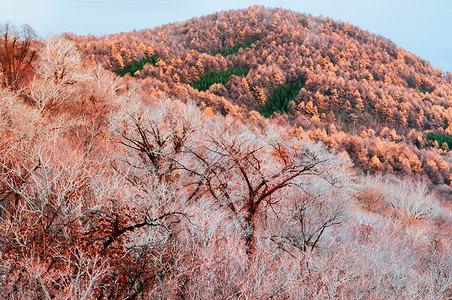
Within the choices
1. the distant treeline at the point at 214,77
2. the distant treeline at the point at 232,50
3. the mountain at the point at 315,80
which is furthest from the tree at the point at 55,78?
the distant treeline at the point at 232,50

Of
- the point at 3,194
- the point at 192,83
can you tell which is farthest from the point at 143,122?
the point at 192,83

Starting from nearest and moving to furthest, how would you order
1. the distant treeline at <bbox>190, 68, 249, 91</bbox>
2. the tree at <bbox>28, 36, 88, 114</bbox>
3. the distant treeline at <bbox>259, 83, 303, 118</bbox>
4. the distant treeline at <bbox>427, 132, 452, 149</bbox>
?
the tree at <bbox>28, 36, 88, 114</bbox>, the distant treeline at <bbox>427, 132, 452, 149</bbox>, the distant treeline at <bbox>259, 83, 303, 118</bbox>, the distant treeline at <bbox>190, 68, 249, 91</bbox>

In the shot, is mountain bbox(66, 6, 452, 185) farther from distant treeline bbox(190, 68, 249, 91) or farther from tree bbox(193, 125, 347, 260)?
tree bbox(193, 125, 347, 260)

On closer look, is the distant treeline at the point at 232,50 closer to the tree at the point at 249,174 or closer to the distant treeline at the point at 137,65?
the distant treeline at the point at 137,65

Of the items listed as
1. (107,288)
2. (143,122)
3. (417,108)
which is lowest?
(107,288)

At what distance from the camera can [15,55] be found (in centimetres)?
2380

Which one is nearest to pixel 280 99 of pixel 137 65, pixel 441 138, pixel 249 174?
pixel 441 138

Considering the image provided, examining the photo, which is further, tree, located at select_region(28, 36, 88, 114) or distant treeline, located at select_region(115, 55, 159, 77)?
distant treeline, located at select_region(115, 55, 159, 77)

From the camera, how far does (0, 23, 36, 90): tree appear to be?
867 inches

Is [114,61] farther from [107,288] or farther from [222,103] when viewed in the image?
[107,288]

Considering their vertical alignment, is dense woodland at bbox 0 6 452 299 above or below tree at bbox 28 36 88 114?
below

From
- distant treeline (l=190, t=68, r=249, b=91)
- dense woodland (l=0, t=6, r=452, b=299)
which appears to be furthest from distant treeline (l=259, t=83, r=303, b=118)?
dense woodland (l=0, t=6, r=452, b=299)

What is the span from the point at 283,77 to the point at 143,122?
107m

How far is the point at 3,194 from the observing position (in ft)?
43.1
